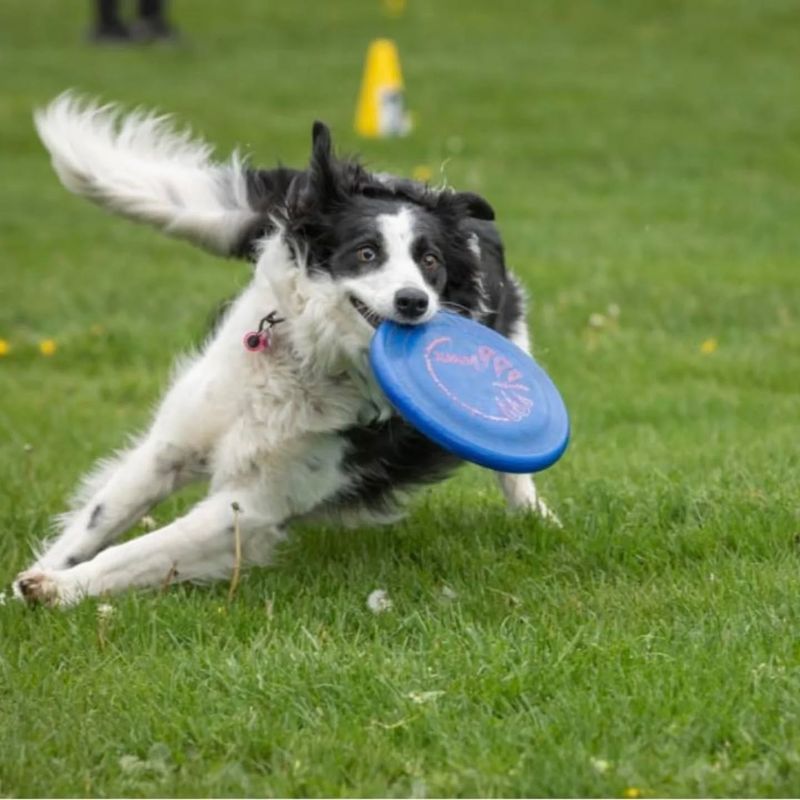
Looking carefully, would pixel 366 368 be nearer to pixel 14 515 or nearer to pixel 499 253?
pixel 499 253

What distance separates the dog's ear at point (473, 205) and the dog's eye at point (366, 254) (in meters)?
0.51

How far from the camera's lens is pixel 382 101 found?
1981cm

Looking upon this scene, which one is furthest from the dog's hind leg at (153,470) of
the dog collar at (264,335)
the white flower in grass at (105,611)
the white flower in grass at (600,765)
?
the white flower in grass at (600,765)

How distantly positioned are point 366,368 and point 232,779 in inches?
74.4

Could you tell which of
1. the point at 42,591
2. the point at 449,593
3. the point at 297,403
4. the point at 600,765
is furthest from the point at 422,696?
the point at 42,591

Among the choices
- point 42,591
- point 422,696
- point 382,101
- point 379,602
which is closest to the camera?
point 422,696

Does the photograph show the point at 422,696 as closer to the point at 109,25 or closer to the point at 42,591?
the point at 42,591

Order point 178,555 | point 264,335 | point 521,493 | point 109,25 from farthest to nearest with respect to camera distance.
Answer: point 109,25 < point 521,493 < point 264,335 < point 178,555

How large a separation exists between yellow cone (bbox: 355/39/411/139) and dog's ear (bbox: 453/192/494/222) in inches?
535

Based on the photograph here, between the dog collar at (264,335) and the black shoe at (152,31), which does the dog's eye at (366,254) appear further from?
the black shoe at (152,31)

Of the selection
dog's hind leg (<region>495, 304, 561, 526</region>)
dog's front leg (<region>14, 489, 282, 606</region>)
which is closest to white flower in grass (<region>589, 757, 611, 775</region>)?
dog's front leg (<region>14, 489, 282, 606</region>)

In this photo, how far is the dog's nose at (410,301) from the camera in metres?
5.50

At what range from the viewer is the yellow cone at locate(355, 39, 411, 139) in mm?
19766

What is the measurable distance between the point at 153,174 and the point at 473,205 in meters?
1.53
